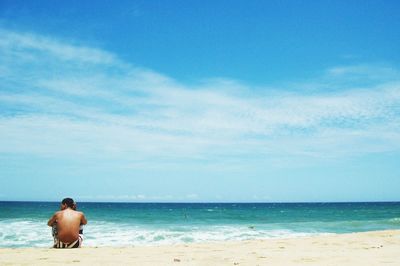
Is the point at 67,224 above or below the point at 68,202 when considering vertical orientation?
below

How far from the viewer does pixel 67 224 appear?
30.3 ft

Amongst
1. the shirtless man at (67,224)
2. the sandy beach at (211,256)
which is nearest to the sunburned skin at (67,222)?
the shirtless man at (67,224)

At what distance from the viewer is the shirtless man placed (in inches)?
360

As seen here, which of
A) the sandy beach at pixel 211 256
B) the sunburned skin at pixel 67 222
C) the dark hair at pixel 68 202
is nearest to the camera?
the sandy beach at pixel 211 256

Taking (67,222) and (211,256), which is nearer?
(211,256)

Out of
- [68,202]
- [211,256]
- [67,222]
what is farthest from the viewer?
[68,202]

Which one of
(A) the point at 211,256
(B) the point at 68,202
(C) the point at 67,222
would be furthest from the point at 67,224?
(A) the point at 211,256

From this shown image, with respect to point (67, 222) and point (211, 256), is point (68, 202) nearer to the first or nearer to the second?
point (67, 222)

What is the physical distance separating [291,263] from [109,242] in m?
11.6

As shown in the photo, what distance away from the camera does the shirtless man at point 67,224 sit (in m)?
9.15

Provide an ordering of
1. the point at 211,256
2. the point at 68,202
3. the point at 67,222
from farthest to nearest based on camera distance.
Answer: the point at 68,202 → the point at 67,222 → the point at 211,256

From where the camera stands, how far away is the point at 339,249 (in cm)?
1009

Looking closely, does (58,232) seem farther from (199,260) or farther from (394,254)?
(394,254)

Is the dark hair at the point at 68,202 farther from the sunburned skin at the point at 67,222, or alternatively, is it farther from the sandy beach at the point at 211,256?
the sandy beach at the point at 211,256
